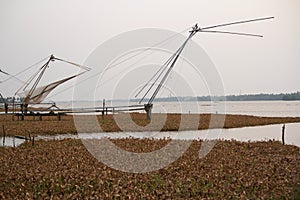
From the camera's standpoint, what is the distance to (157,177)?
33.0ft

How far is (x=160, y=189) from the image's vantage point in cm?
878

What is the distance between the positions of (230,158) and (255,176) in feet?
9.43

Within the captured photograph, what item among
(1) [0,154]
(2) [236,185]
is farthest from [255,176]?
(1) [0,154]

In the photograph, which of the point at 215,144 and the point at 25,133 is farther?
the point at 25,133

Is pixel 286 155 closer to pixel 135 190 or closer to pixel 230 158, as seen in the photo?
pixel 230 158

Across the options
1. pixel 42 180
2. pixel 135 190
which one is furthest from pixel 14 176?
pixel 135 190

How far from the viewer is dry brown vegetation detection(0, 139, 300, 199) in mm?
8398

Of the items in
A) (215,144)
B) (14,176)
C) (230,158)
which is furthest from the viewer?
(215,144)

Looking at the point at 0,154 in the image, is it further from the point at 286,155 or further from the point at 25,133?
the point at 286,155

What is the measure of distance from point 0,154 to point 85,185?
614 centimetres

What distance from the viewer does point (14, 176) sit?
33.1ft

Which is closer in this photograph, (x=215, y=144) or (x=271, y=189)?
(x=271, y=189)

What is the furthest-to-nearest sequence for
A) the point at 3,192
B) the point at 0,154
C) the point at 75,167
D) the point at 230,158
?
1. the point at 0,154
2. the point at 230,158
3. the point at 75,167
4. the point at 3,192

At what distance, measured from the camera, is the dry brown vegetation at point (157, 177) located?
8.40 meters
